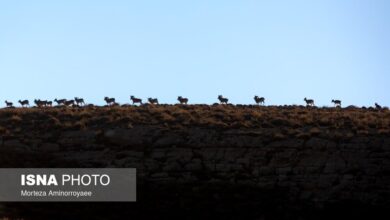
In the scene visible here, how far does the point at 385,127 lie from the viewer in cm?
4475

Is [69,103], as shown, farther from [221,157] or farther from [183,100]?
[221,157]

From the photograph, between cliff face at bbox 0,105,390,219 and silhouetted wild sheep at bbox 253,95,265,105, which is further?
silhouetted wild sheep at bbox 253,95,265,105

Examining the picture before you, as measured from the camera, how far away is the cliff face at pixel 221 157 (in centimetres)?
3688

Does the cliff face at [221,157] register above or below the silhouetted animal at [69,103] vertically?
below

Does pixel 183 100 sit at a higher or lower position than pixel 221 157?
higher

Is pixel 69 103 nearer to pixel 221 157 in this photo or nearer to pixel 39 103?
pixel 39 103

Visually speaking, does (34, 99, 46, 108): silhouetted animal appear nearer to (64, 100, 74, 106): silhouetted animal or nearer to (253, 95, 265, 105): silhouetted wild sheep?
(64, 100, 74, 106): silhouetted animal

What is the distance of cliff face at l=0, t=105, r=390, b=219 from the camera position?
121 feet

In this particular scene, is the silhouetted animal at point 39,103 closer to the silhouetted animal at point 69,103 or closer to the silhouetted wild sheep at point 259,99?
the silhouetted animal at point 69,103

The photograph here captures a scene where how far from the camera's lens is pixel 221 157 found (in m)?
40.3

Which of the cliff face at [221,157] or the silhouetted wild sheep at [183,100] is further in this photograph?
the silhouetted wild sheep at [183,100]

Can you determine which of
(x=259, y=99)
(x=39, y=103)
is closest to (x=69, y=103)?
(x=39, y=103)

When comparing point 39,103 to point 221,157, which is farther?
point 39,103

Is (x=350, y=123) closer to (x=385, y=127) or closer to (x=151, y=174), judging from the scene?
(x=385, y=127)
